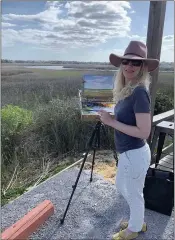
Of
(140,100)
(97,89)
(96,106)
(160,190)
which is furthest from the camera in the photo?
(97,89)

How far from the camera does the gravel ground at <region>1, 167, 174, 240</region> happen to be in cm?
249

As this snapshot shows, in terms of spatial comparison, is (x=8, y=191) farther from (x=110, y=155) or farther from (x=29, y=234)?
(x=110, y=155)

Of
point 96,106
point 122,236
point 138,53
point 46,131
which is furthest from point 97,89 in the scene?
point 46,131

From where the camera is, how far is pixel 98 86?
331 centimetres

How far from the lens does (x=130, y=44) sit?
2.06 meters

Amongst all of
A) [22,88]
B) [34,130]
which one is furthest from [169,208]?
[22,88]

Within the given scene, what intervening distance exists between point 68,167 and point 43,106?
5.86 ft

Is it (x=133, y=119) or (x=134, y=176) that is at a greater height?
(x=133, y=119)

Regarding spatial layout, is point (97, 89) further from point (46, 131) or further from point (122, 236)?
point (46, 131)

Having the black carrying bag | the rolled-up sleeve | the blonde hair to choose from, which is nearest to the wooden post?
the blonde hair

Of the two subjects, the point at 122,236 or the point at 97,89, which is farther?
the point at 97,89

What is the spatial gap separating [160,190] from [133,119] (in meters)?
1.14

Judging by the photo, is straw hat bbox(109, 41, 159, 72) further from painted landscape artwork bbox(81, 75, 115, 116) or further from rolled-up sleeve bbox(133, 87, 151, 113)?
painted landscape artwork bbox(81, 75, 115, 116)

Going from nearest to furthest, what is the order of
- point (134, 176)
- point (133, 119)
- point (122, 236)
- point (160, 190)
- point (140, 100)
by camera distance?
point (140, 100) < point (133, 119) < point (134, 176) < point (122, 236) < point (160, 190)
